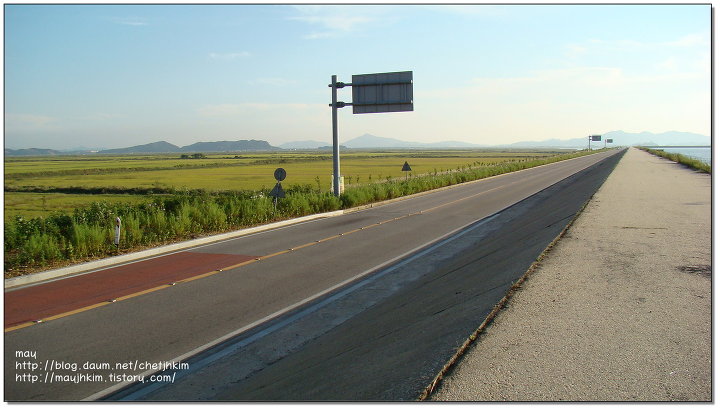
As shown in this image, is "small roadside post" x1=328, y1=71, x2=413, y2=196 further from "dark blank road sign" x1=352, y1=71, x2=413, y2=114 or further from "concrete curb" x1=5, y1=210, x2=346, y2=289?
"concrete curb" x1=5, y1=210, x2=346, y2=289

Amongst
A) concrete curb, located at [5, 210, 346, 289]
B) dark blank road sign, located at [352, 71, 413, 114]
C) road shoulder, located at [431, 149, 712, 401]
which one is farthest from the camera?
dark blank road sign, located at [352, 71, 413, 114]

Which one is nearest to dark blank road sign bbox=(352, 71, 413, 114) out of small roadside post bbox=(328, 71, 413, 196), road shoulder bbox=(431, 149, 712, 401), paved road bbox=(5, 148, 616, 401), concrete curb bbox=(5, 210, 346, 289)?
small roadside post bbox=(328, 71, 413, 196)

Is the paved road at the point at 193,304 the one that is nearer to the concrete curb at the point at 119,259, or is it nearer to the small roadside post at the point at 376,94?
the concrete curb at the point at 119,259

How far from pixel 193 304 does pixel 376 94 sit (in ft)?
58.0

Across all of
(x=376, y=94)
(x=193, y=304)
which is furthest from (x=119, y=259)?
(x=376, y=94)

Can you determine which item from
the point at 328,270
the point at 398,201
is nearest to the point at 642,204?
the point at 398,201

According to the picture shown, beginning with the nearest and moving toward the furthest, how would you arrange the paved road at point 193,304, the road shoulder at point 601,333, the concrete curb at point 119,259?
1. the road shoulder at point 601,333
2. the paved road at point 193,304
3. the concrete curb at point 119,259

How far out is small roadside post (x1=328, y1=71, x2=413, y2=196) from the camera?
973 inches

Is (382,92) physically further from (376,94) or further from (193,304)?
(193,304)

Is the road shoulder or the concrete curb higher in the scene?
the road shoulder

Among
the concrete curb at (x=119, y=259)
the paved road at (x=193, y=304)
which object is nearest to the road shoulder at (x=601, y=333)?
the paved road at (x=193, y=304)

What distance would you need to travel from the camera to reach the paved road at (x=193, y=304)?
6.25 m

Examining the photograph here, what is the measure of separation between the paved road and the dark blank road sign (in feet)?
29.5

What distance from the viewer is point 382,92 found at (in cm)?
2491
